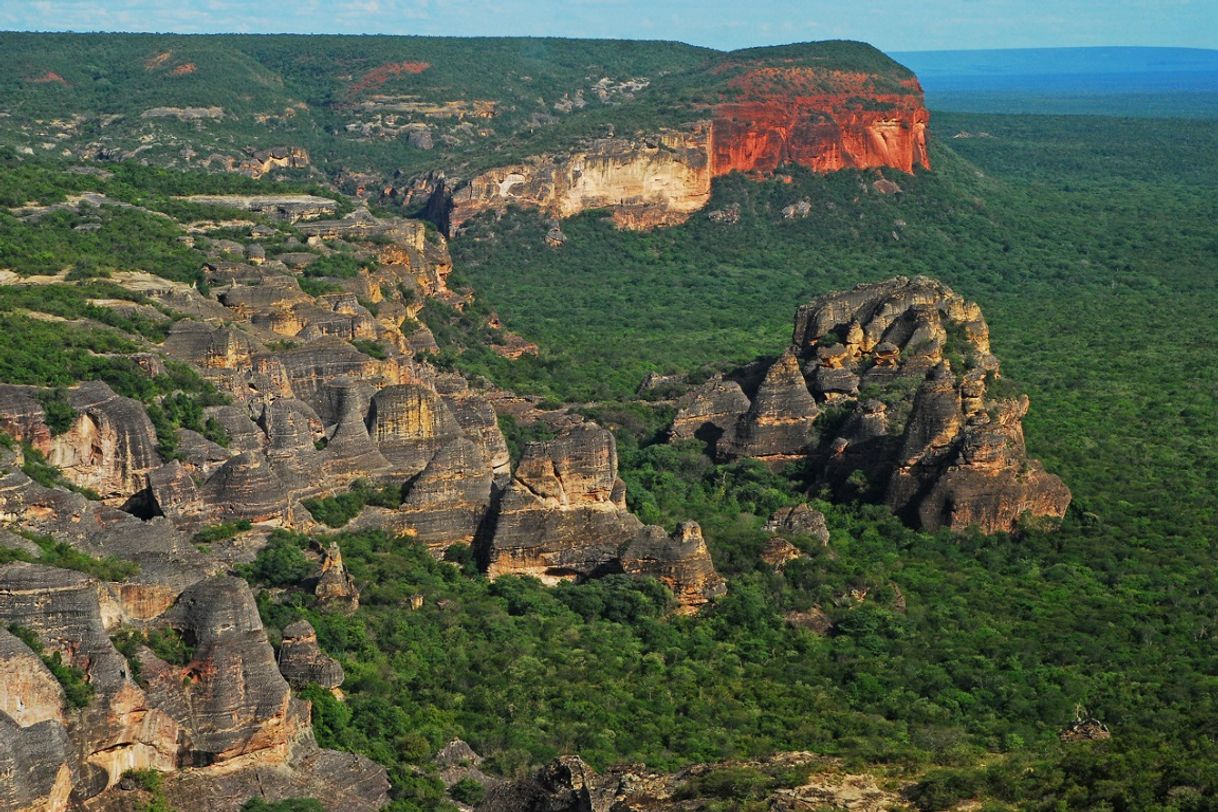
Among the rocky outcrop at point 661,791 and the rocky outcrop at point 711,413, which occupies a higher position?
the rocky outcrop at point 661,791

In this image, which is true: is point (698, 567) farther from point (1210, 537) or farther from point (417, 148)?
point (417, 148)

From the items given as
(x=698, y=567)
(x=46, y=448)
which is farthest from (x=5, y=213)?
(x=698, y=567)

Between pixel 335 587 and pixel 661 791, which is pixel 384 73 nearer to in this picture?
pixel 335 587

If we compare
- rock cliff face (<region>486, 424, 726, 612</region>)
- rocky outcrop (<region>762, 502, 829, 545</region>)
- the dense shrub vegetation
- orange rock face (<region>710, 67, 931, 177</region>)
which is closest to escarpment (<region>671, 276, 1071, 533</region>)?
the dense shrub vegetation

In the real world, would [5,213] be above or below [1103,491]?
above

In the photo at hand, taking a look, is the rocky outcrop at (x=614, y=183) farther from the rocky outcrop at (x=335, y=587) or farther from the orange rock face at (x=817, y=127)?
the rocky outcrop at (x=335, y=587)

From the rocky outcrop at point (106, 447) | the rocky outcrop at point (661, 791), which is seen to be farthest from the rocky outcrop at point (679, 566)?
the rocky outcrop at point (661, 791)
